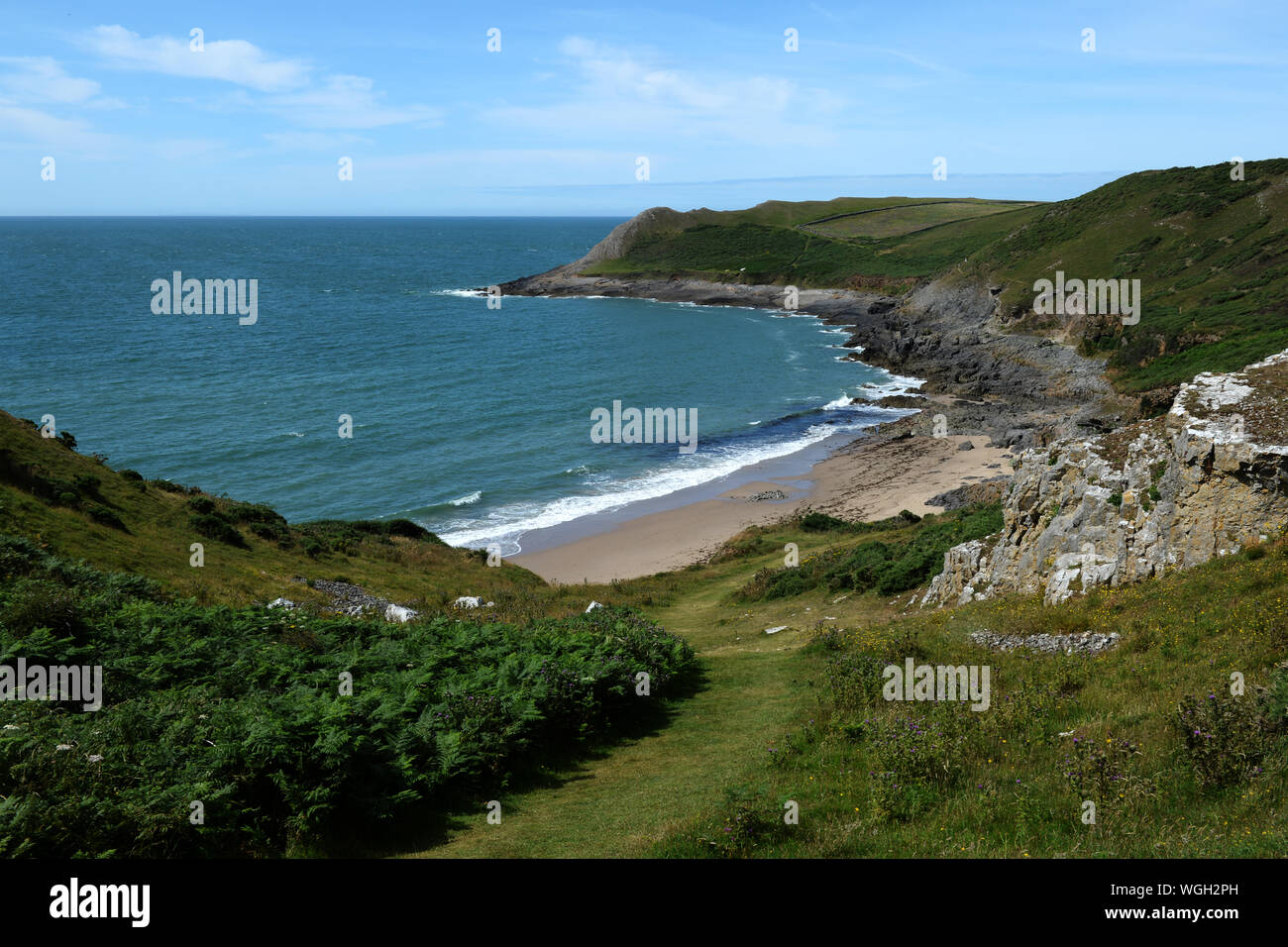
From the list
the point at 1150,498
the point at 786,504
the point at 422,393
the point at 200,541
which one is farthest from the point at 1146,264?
the point at 200,541

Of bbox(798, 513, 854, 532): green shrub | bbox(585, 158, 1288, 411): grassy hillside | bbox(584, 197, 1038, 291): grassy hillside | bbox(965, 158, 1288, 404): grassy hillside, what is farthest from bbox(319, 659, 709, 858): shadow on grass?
bbox(584, 197, 1038, 291): grassy hillside

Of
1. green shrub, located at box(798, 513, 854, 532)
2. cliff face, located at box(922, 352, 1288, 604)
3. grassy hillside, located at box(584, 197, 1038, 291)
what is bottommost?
green shrub, located at box(798, 513, 854, 532)

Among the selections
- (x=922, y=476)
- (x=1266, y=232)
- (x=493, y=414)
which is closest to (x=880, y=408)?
(x=922, y=476)

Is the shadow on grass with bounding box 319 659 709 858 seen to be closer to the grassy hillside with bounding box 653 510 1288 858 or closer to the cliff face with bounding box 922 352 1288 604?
Answer: the grassy hillside with bounding box 653 510 1288 858

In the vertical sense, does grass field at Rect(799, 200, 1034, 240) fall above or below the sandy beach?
above
